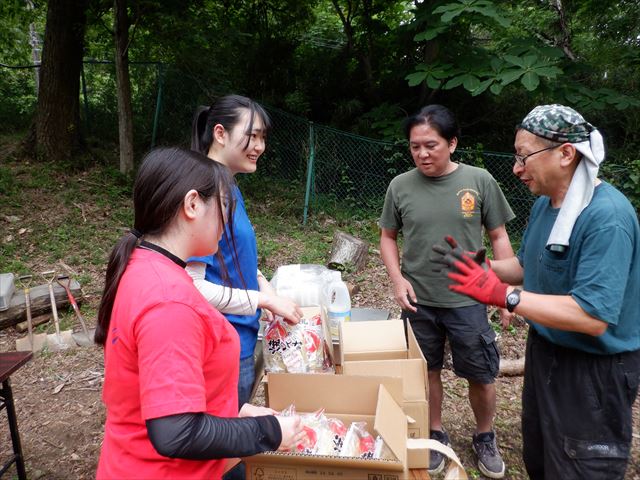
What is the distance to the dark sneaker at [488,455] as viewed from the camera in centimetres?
265

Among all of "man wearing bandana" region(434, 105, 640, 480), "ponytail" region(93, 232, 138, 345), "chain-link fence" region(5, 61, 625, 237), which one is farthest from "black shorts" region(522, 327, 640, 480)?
"chain-link fence" region(5, 61, 625, 237)

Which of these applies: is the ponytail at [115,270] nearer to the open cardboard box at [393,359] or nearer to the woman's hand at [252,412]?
the woman's hand at [252,412]

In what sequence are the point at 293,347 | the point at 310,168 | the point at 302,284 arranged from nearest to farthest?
1. the point at 293,347
2. the point at 302,284
3. the point at 310,168

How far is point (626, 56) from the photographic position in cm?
627

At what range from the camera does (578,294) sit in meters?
1.51

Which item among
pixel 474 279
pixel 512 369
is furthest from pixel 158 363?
pixel 512 369

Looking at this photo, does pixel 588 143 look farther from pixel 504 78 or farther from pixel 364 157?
pixel 364 157

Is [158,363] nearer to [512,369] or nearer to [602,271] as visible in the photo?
[602,271]

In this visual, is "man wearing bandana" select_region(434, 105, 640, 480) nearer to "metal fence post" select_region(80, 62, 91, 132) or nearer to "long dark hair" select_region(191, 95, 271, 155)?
"long dark hair" select_region(191, 95, 271, 155)

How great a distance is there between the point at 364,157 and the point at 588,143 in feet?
17.1

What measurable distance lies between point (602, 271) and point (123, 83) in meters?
7.32

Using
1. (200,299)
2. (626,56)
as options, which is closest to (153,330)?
(200,299)

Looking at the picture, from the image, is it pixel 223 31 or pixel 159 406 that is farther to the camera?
pixel 223 31

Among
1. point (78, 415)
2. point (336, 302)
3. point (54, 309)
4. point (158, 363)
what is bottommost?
point (78, 415)
